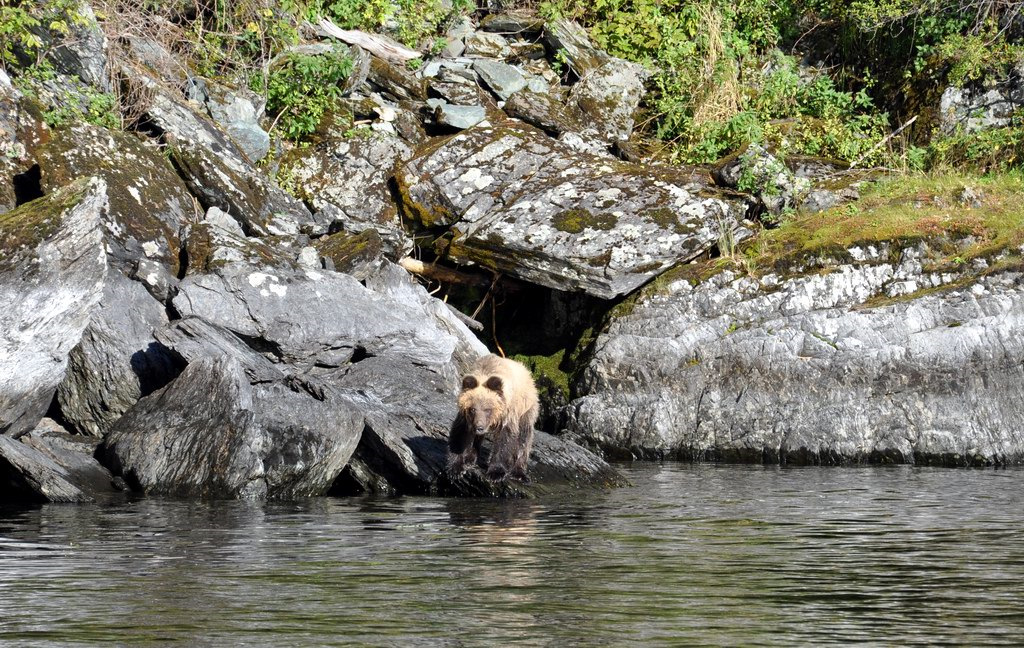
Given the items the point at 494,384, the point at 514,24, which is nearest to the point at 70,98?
the point at 514,24

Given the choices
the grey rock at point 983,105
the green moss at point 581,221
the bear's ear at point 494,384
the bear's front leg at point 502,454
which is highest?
the grey rock at point 983,105

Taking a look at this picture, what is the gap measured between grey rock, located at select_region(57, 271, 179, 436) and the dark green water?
2.53 m

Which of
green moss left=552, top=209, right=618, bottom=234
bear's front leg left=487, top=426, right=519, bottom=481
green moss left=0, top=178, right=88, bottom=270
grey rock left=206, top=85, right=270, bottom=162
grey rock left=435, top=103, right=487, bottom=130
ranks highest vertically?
grey rock left=435, top=103, right=487, bottom=130

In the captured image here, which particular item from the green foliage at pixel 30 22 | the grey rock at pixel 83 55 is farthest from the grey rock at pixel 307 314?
the grey rock at pixel 83 55

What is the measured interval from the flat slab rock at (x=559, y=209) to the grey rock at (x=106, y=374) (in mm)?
5462

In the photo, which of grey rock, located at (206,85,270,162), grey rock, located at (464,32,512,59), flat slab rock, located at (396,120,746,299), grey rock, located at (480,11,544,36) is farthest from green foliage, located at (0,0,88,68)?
grey rock, located at (480,11,544,36)

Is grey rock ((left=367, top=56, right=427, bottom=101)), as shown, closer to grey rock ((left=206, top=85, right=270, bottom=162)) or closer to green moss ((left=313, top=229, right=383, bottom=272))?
grey rock ((left=206, top=85, right=270, bottom=162))

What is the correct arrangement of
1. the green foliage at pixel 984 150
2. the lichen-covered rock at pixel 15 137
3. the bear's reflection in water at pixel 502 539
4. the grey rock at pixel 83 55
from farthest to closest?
the green foliage at pixel 984 150 < the grey rock at pixel 83 55 < the lichen-covered rock at pixel 15 137 < the bear's reflection in water at pixel 502 539

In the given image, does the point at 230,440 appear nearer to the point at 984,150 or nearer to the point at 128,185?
the point at 128,185

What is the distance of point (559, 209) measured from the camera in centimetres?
1772

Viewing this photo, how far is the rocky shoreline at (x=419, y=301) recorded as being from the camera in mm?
12031

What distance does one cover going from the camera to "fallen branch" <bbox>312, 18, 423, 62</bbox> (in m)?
21.0

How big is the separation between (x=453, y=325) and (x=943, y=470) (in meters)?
6.45

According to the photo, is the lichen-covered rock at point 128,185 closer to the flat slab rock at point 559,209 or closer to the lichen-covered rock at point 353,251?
the lichen-covered rock at point 353,251
